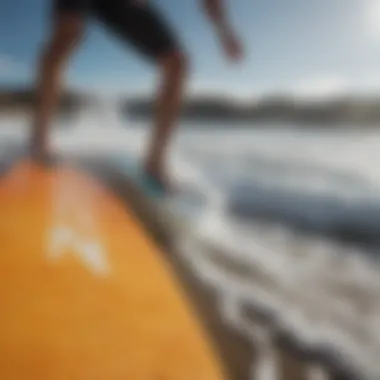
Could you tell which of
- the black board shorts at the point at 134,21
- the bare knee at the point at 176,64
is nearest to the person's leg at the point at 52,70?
the black board shorts at the point at 134,21

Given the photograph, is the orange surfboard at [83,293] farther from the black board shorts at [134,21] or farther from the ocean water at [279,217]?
the black board shorts at [134,21]

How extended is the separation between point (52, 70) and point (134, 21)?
0.16 m

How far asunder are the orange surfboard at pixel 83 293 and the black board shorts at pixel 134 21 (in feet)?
0.79

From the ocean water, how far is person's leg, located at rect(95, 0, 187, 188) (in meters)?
0.02

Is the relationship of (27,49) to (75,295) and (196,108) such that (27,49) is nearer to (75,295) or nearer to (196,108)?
(196,108)

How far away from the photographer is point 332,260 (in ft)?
3.78

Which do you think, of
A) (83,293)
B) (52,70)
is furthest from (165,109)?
(83,293)

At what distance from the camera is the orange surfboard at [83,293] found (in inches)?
43.2

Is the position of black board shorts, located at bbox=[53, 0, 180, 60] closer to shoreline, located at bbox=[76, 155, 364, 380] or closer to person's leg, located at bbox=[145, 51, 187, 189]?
person's leg, located at bbox=[145, 51, 187, 189]

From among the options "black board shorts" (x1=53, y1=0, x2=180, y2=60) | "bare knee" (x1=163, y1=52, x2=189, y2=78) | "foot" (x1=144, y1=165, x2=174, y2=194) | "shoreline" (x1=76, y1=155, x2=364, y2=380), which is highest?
"black board shorts" (x1=53, y1=0, x2=180, y2=60)

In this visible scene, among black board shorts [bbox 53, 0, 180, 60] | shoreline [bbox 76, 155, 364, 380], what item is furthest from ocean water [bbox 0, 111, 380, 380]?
black board shorts [bbox 53, 0, 180, 60]

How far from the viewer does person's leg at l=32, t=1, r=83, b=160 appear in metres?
1.18

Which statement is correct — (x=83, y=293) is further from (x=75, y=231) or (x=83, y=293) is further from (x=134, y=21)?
(x=134, y=21)

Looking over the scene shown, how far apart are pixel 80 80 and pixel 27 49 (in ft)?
0.35
